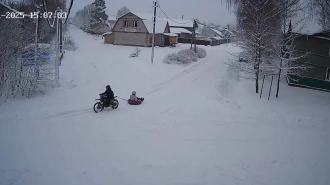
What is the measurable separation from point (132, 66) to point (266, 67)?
12.9 meters

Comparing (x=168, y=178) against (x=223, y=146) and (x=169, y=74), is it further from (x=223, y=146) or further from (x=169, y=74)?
(x=169, y=74)

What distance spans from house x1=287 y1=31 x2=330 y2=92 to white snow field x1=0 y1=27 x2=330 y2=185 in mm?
3860

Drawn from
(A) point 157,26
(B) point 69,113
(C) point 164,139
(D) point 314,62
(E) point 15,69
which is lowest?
(C) point 164,139

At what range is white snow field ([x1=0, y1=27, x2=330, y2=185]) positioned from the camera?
25.3 ft

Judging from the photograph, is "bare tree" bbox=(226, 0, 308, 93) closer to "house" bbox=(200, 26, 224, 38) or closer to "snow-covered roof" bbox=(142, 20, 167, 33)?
"snow-covered roof" bbox=(142, 20, 167, 33)

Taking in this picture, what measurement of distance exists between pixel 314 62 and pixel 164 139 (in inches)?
742

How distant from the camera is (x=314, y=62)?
22.6m

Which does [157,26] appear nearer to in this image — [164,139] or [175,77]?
[175,77]

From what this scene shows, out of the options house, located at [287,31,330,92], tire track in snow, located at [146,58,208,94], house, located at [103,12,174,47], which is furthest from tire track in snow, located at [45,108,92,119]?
house, located at [103,12,174,47]

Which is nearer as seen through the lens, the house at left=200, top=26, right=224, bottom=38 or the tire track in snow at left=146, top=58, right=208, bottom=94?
the tire track in snow at left=146, top=58, right=208, bottom=94

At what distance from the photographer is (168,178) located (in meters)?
7.56

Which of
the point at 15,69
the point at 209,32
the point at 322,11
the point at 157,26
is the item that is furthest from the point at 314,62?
the point at 209,32

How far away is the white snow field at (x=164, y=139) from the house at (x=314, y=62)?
12.7 ft

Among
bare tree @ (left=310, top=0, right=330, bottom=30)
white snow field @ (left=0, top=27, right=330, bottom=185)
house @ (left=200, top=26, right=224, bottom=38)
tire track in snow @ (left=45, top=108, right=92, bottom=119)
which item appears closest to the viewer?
white snow field @ (left=0, top=27, right=330, bottom=185)
